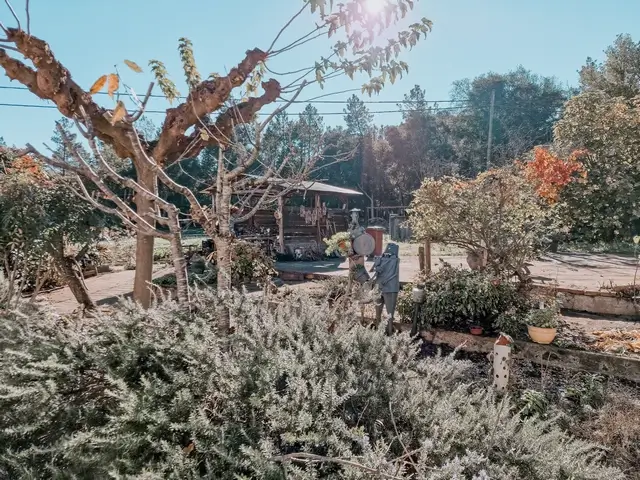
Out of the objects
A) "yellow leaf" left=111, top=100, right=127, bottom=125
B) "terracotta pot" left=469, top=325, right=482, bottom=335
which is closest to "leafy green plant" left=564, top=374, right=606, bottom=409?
"terracotta pot" left=469, top=325, right=482, bottom=335

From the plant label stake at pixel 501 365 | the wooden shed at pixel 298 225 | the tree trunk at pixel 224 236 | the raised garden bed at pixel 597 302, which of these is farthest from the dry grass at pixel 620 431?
the wooden shed at pixel 298 225

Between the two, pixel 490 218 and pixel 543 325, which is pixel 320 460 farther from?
pixel 490 218

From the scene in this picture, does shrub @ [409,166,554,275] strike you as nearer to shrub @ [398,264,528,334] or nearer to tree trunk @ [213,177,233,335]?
shrub @ [398,264,528,334]

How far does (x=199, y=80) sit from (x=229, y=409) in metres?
2.38

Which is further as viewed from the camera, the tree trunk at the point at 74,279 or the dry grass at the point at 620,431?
the tree trunk at the point at 74,279

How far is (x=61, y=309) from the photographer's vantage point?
615 cm

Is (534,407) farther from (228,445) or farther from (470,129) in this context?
(470,129)

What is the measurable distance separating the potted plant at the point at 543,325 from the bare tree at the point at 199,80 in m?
3.33

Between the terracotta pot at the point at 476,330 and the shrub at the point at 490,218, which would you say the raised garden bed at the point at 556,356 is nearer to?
the terracotta pot at the point at 476,330

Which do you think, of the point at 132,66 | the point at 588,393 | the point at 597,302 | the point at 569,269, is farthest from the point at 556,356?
the point at 569,269

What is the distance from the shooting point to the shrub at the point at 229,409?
1.43 meters

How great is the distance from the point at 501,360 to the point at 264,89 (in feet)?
10.4

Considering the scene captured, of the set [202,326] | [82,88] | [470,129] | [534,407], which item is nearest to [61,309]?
[82,88]

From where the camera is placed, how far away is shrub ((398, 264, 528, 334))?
4812mm
